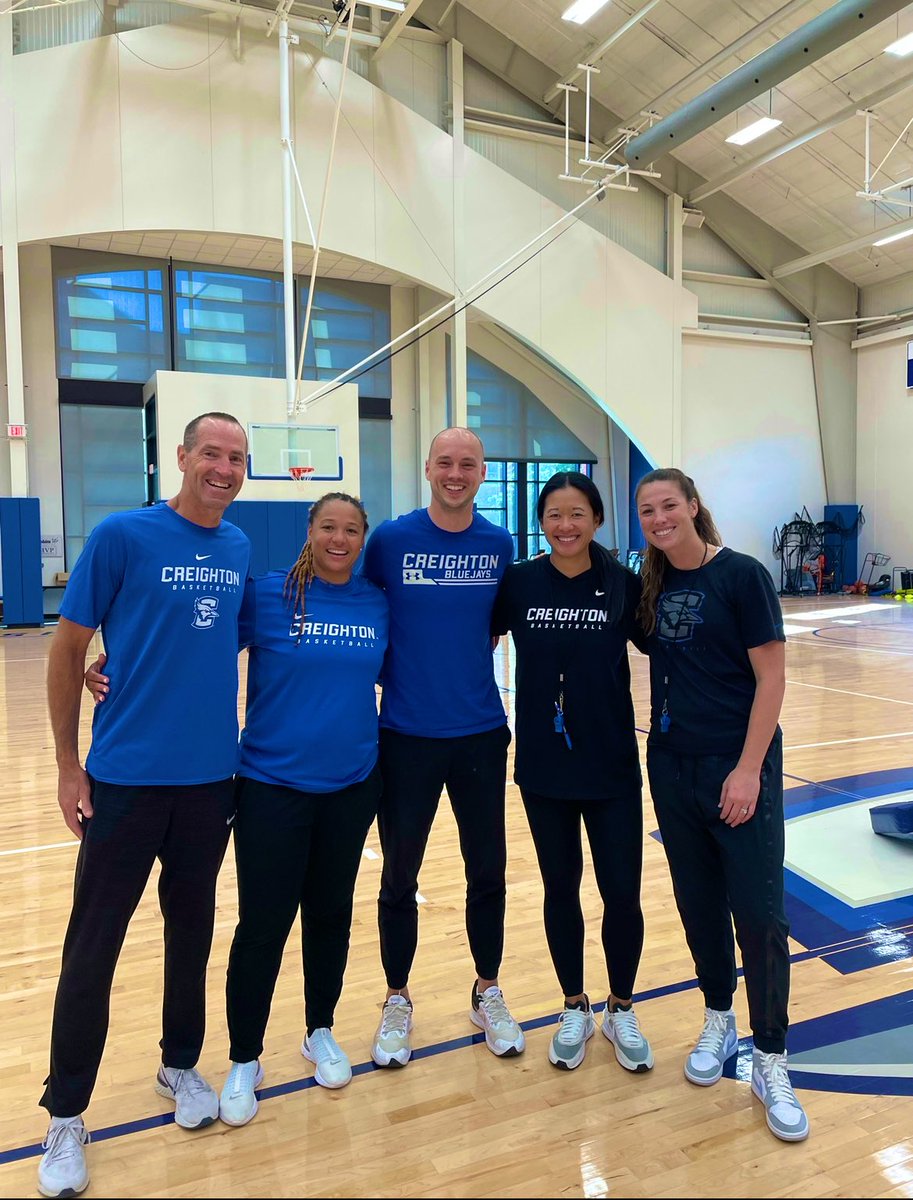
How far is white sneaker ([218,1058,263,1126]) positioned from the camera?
200 centimetres

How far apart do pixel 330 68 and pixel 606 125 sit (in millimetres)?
5615

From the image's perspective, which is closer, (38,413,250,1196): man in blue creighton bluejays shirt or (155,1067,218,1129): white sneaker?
(38,413,250,1196): man in blue creighton bluejays shirt

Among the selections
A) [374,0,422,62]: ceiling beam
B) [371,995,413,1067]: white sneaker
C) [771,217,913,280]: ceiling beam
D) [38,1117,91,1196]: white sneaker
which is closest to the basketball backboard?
[374,0,422,62]: ceiling beam

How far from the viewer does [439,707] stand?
228cm

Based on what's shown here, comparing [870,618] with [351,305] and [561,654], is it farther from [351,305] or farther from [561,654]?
[561,654]

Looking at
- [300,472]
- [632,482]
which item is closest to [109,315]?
[300,472]

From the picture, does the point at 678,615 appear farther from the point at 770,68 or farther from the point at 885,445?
the point at 885,445

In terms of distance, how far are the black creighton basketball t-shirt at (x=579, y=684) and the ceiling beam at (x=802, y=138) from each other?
14.0 m

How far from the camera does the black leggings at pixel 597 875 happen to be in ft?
7.34

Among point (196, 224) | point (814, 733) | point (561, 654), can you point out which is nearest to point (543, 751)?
point (561, 654)

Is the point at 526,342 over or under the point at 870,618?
over

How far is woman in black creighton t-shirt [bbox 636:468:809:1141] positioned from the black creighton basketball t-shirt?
3.1 inches

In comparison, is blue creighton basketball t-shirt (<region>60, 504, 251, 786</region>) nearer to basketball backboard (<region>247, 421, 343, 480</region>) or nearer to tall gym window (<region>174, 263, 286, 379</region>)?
basketball backboard (<region>247, 421, 343, 480</region>)

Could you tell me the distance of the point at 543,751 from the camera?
7.46 ft
